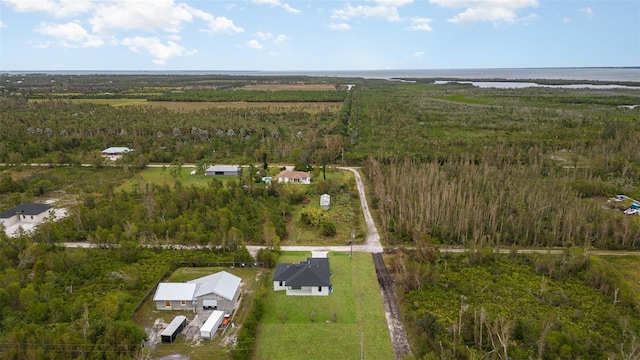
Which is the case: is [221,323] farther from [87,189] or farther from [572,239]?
A: [87,189]

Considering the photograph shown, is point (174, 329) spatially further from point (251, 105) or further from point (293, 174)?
point (251, 105)

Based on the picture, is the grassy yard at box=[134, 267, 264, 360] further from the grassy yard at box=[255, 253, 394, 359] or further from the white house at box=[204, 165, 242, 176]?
the white house at box=[204, 165, 242, 176]

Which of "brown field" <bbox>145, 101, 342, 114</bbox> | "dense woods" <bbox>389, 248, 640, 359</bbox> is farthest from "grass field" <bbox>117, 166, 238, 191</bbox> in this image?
"brown field" <bbox>145, 101, 342, 114</bbox>

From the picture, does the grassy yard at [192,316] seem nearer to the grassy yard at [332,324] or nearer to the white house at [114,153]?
the grassy yard at [332,324]

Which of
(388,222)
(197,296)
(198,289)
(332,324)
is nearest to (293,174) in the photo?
(388,222)

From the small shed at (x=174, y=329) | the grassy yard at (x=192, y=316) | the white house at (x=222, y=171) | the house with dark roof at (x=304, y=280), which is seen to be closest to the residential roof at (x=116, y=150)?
the white house at (x=222, y=171)

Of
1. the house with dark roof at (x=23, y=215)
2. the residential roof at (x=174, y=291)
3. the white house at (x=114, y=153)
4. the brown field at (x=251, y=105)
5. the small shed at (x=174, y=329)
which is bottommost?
the small shed at (x=174, y=329)

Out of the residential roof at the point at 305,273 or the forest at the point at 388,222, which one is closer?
the forest at the point at 388,222
